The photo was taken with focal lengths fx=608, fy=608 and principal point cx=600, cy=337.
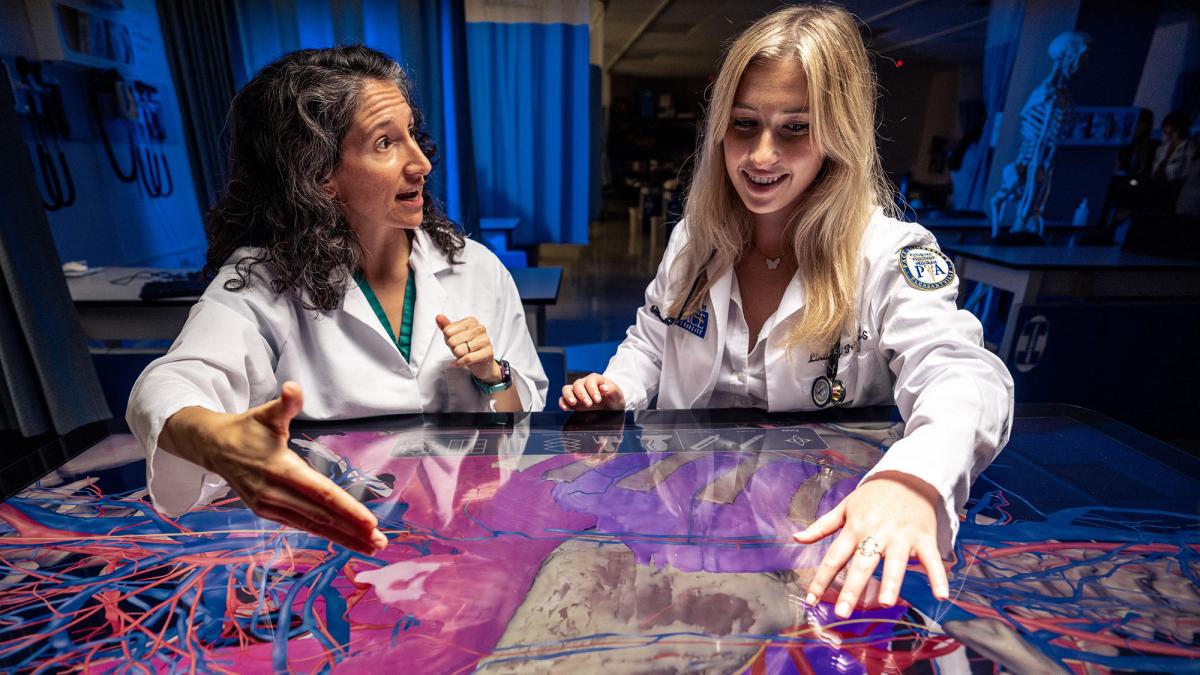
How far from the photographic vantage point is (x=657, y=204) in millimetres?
8625

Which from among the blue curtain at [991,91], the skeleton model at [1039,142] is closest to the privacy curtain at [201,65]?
the blue curtain at [991,91]

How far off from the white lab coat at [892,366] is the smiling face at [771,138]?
0.22m

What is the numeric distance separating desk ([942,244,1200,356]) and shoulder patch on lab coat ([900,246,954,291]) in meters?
2.40

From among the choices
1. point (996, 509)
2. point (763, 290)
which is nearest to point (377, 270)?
point (763, 290)

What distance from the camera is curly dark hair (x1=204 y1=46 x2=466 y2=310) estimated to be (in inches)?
50.3

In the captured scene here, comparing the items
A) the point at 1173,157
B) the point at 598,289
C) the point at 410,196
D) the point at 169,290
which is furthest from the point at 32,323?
the point at 1173,157

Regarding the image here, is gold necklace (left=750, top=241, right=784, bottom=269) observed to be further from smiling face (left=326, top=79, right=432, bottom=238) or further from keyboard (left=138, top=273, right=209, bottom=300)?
keyboard (left=138, top=273, right=209, bottom=300)

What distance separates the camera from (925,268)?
124 centimetres

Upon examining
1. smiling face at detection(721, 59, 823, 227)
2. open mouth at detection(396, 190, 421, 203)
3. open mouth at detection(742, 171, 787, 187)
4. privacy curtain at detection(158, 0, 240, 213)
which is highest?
privacy curtain at detection(158, 0, 240, 213)

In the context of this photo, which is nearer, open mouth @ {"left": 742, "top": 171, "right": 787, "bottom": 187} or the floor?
open mouth @ {"left": 742, "top": 171, "right": 787, "bottom": 187}

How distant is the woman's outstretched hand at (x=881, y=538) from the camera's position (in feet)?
2.32

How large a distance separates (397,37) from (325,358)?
10.3 ft

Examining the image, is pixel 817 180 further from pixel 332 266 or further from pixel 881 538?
pixel 332 266

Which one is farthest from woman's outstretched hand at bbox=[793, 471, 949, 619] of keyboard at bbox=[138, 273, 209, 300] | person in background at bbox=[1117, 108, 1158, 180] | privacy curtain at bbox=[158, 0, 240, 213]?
person in background at bbox=[1117, 108, 1158, 180]
